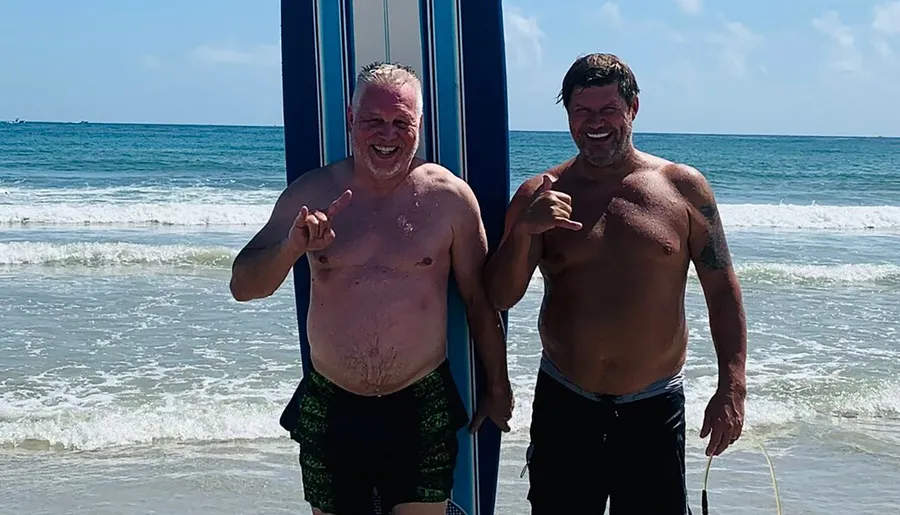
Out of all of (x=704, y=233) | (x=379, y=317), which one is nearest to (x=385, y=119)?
(x=379, y=317)

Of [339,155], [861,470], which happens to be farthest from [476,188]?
[861,470]

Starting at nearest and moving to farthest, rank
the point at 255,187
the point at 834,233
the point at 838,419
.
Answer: the point at 838,419 < the point at 834,233 < the point at 255,187

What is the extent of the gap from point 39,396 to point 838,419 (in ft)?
14.6

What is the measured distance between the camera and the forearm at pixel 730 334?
2.51 m

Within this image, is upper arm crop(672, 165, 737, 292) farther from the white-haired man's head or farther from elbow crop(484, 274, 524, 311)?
the white-haired man's head

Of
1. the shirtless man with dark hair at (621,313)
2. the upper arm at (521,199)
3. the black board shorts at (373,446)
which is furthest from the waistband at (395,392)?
the upper arm at (521,199)

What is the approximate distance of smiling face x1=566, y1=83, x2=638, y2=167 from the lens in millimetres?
2398

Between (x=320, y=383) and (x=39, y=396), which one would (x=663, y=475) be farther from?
(x=39, y=396)

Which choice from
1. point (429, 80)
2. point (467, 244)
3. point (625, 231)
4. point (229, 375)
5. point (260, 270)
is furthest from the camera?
point (229, 375)

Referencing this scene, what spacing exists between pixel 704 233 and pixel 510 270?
1.80 ft

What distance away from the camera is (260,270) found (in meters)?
2.36

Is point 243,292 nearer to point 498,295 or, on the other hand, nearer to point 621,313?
point 498,295

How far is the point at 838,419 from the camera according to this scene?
5008mm

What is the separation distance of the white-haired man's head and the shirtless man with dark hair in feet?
1.15
